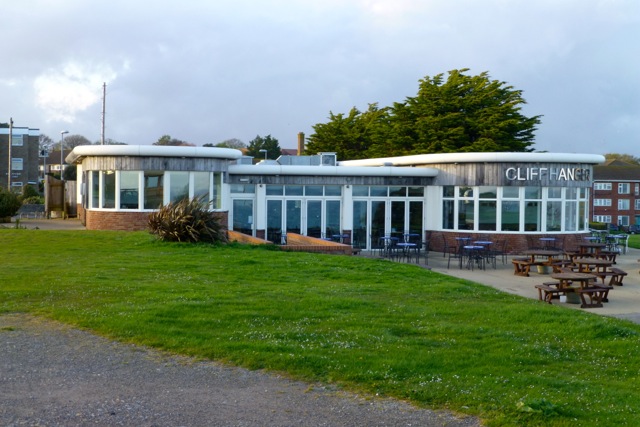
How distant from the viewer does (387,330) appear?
32.1 feet

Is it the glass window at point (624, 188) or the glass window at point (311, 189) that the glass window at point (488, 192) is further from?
the glass window at point (624, 188)

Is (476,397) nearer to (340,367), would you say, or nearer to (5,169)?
(340,367)

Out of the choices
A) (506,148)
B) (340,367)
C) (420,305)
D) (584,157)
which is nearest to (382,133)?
(506,148)

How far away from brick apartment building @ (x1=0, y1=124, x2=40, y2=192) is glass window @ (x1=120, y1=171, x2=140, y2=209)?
5879 centimetres

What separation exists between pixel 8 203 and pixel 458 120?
2769 centimetres

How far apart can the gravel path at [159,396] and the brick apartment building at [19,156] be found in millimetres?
76207

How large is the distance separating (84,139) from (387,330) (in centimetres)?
9396

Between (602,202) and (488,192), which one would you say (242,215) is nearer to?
(488,192)

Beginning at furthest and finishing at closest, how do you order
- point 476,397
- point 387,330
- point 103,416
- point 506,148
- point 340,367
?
point 506,148
point 387,330
point 340,367
point 476,397
point 103,416

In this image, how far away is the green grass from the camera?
284 inches

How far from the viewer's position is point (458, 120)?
4747cm

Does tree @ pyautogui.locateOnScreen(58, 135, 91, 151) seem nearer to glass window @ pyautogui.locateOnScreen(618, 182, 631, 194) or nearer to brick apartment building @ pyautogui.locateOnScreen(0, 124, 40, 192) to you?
brick apartment building @ pyautogui.locateOnScreen(0, 124, 40, 192)

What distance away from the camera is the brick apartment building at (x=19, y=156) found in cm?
7956

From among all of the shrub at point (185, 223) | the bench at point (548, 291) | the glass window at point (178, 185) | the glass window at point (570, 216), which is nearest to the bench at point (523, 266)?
the bench at point (548, 291)
